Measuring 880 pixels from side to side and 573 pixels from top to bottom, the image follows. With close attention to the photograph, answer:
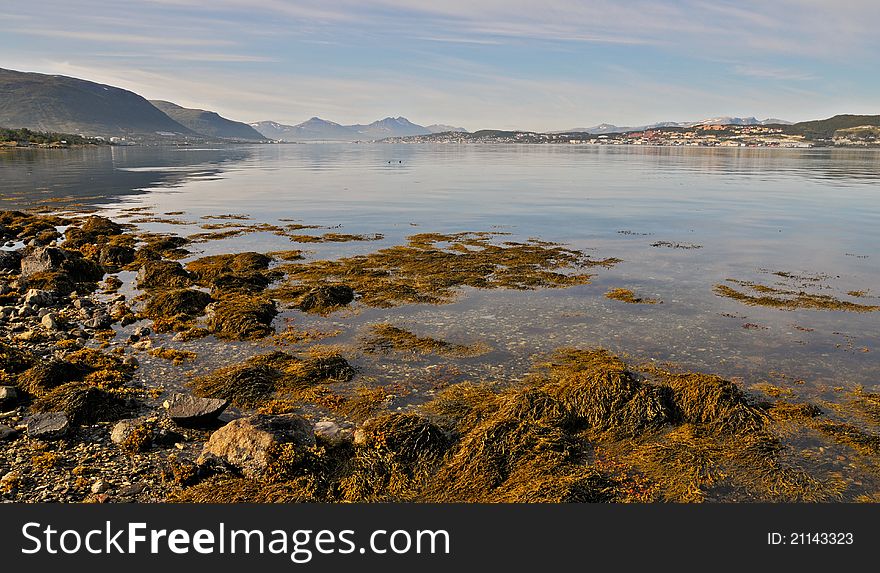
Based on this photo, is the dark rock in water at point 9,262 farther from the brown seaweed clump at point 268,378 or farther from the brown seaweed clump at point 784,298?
the brown seaweed clump at point 784,298

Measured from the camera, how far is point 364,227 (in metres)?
39.3

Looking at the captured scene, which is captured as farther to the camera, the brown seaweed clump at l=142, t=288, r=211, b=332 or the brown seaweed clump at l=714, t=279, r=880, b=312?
the brown seaweed clump at l=714, t=279, r=880, b=312

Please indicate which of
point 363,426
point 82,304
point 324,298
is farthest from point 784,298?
point 82,304

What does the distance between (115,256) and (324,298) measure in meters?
13.9

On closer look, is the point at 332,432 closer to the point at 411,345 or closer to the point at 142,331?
the point at 411,345

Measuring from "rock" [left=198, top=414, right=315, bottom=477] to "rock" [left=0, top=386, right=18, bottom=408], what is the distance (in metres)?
5.51

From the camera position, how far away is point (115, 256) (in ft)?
89.0

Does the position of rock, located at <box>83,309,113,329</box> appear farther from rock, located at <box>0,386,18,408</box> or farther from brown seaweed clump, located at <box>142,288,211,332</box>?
rock, located at <box>0,386,18,408</box>

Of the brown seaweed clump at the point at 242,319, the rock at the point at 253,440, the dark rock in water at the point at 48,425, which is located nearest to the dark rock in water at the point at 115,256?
the brown seaweed clump at the point at 242,319

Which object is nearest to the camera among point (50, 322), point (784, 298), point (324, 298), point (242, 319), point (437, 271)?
point (50, 322)

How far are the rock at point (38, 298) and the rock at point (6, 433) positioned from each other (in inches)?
382

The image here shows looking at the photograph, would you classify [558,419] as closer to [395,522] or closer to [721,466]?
[721,466]

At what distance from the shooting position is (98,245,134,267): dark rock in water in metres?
26.8

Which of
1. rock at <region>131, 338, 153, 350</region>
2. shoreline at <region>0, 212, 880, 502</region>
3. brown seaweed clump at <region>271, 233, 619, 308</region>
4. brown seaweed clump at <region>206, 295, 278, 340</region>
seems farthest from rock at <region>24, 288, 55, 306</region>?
brown seaweed clump at <region>271, 233, 619, 308</region>
